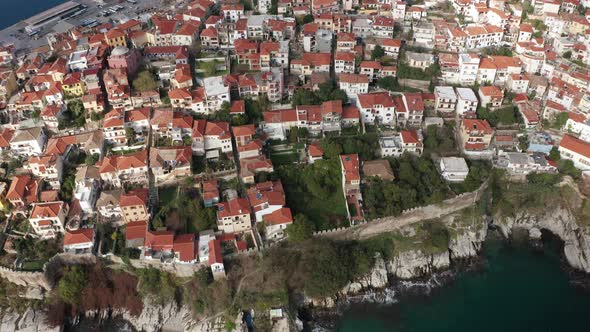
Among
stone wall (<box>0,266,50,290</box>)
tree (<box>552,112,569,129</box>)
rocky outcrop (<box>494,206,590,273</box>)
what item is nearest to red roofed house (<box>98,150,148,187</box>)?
stone wall (<box>0,266,50,290</box>)

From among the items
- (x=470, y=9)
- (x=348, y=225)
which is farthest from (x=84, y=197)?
(x=470, y=9)

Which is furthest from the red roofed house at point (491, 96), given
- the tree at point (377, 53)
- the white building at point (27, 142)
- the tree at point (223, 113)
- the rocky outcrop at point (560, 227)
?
the white building at point (27, 142)

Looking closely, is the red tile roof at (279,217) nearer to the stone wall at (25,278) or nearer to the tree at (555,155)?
the stone wall at (25,278)

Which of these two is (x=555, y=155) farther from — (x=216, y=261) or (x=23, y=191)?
(x=23, y=191)

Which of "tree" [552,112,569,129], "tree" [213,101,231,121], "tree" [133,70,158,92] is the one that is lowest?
"tree" [552,112,569,129]

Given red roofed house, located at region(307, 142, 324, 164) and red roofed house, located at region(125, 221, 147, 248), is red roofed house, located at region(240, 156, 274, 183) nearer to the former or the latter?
red roofed house, located at region(307, 142, 324, 164)

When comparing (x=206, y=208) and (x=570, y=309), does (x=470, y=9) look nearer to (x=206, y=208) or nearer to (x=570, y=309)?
(x=570, y=309)
